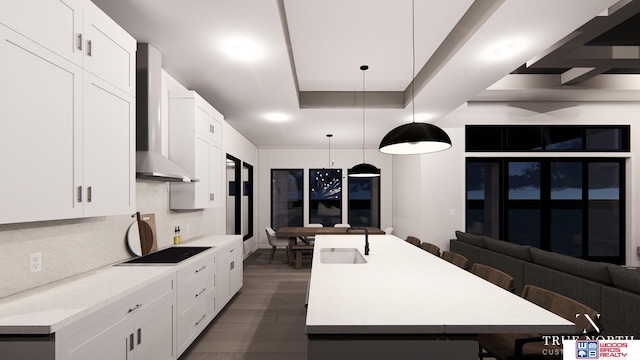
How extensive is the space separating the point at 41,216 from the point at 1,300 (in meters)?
0.51

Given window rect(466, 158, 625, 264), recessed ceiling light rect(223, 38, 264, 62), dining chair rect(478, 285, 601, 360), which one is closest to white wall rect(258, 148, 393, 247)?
window rect(466, 158, 625, 264)

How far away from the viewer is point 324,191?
817 cm

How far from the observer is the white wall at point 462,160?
573 centimetres

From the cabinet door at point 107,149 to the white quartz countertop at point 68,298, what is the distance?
17.6 inches

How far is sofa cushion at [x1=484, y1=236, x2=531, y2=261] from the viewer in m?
3.53

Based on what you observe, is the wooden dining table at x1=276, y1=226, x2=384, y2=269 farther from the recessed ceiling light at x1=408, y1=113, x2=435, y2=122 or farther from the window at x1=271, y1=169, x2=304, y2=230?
the recessed ceiling light at x1=408, y1=113, x2=435, y2=122

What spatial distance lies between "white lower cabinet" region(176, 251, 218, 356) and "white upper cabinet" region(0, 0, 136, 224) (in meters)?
0.87

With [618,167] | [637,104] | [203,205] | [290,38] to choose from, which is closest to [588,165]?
[618,167]

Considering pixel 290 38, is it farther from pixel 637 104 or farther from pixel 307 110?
pixel 637 104

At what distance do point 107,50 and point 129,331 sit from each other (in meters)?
1.81

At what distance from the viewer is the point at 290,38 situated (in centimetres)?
306

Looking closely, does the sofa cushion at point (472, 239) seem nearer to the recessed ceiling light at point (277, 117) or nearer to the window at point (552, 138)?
the window at point (552, 138)

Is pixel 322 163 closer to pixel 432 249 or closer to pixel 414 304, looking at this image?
pixel 432 249

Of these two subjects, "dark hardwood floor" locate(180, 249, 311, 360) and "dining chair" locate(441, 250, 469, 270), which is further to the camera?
"dining chair" locate(441, 250, 469, 270)
